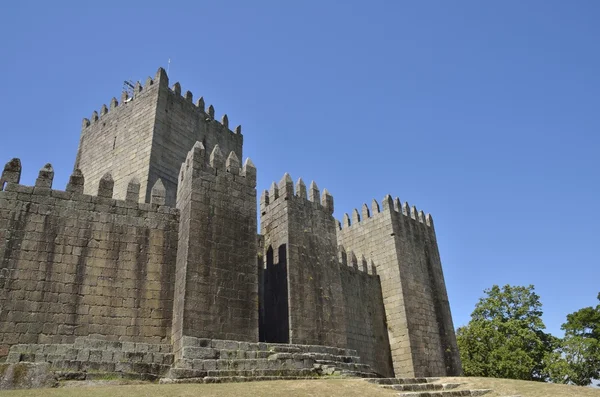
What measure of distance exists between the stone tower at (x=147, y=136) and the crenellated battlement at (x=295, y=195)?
18.4 ft

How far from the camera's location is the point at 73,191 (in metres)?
14.2

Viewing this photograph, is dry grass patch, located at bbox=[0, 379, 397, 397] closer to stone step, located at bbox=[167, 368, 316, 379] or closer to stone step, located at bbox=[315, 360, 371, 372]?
stone step, located at bbox=[167, 368, 316, 379]

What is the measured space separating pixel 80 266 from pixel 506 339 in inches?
1035

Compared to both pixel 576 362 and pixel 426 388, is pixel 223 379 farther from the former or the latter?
pixel 576 362

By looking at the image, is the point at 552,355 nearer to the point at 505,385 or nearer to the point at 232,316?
the point at 505,385

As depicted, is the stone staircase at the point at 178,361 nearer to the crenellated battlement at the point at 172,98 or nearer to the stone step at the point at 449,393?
the stone step at the point at 449,393

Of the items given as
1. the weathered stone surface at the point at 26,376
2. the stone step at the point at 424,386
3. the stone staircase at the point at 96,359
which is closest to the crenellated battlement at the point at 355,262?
the stone step at the point at 424,386

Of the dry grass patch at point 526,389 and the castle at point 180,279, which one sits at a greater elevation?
the castle at point 180,279

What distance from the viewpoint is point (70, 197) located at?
14.0m

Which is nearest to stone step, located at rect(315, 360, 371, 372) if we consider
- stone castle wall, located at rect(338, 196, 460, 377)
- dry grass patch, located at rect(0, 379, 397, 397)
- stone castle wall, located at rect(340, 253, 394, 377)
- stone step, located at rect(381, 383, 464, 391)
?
stone step, located at rect(381, 383, 464, 391)

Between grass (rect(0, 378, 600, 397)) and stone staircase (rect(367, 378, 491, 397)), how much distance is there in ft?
1.64

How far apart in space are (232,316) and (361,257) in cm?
1096

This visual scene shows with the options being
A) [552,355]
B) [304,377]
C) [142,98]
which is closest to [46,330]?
[304,377]

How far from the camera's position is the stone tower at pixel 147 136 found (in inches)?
865
